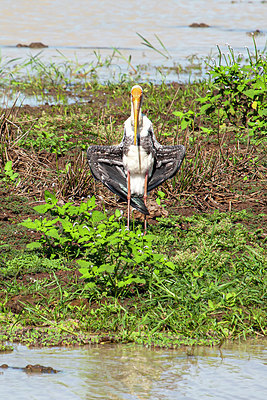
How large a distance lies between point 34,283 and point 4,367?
1.31 m

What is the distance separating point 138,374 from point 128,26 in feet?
54.8

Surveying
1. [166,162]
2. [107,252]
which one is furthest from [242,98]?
[107,252]

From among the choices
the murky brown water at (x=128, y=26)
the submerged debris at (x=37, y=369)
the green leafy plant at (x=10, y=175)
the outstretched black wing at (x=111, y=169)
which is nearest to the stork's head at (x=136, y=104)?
the outstretched black wing at (x=111, y=169)

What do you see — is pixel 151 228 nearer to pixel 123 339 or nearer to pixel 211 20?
pixel 123 339

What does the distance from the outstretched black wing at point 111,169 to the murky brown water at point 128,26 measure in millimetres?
7658

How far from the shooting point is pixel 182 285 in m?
4.79

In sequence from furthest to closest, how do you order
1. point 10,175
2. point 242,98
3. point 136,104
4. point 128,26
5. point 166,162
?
1. point 128,26
2. point 242,98
3. point 10,175
4. point 166,162
5. point 136,104

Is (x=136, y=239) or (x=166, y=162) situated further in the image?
(x=166, y=162)

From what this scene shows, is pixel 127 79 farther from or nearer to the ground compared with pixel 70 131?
farther from the ground

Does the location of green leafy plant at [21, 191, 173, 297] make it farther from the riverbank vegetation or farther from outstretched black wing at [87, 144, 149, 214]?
outstretched black wing at [87, 144, 149, 214]

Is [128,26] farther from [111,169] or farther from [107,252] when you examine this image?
[107,252]

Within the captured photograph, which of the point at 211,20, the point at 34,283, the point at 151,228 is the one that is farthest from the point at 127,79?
the point at 211,20

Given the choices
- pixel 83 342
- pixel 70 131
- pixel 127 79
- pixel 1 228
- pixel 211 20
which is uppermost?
pixel 211 20

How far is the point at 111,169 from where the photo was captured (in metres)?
6.16
